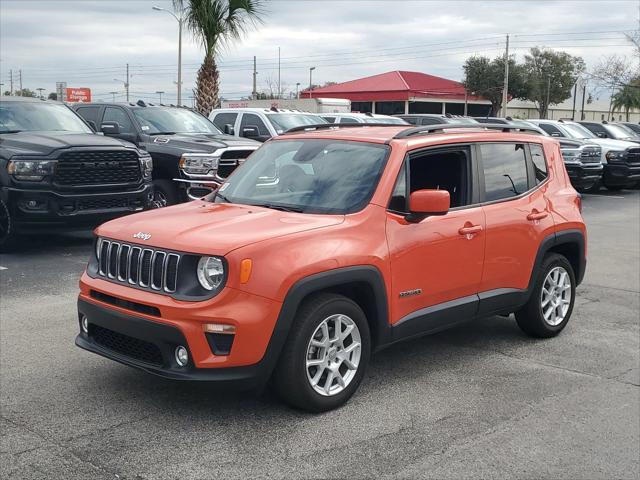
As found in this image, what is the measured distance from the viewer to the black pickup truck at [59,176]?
945 cm

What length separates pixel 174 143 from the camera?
39.0ft

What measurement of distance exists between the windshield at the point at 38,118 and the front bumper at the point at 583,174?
12837 millimetres

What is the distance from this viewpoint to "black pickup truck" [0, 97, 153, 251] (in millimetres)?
9453

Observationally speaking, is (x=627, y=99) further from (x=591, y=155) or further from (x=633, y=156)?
(x=591, y=155)

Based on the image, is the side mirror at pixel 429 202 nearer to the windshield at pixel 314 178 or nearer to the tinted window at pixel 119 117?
the windshield at pixel 314 178

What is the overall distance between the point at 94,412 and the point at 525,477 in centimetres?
258

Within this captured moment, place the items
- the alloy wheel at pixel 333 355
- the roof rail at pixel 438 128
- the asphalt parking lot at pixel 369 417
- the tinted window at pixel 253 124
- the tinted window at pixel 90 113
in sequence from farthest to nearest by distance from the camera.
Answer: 1. the tinted window at pixel 253 124
2. the tinted window at pixel 90 113
3. the roof rail at pixel 438 128
4. the alloy wheel at pixel 333 355
5. the asphalt parking lot at pixel 369 417

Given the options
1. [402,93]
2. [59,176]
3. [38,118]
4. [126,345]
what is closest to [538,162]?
[126,345]

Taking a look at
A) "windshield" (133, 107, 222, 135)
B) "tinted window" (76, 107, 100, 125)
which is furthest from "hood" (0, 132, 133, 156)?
"tinted window" (76, 107, 100, 125)

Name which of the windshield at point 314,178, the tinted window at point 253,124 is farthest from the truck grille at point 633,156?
the windshield at point 314,178

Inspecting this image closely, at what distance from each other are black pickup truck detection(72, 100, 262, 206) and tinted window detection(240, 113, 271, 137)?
2.15 m

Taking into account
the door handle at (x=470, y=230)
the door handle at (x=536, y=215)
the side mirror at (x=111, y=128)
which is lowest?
the door handle at (x=470, y=230)

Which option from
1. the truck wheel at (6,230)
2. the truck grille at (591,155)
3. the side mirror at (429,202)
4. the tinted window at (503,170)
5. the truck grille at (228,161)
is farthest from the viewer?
the truck grille at (591,155)

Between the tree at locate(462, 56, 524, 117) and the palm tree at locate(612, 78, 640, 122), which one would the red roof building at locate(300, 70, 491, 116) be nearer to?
the tree at locate(462, 56, 524, 117)
